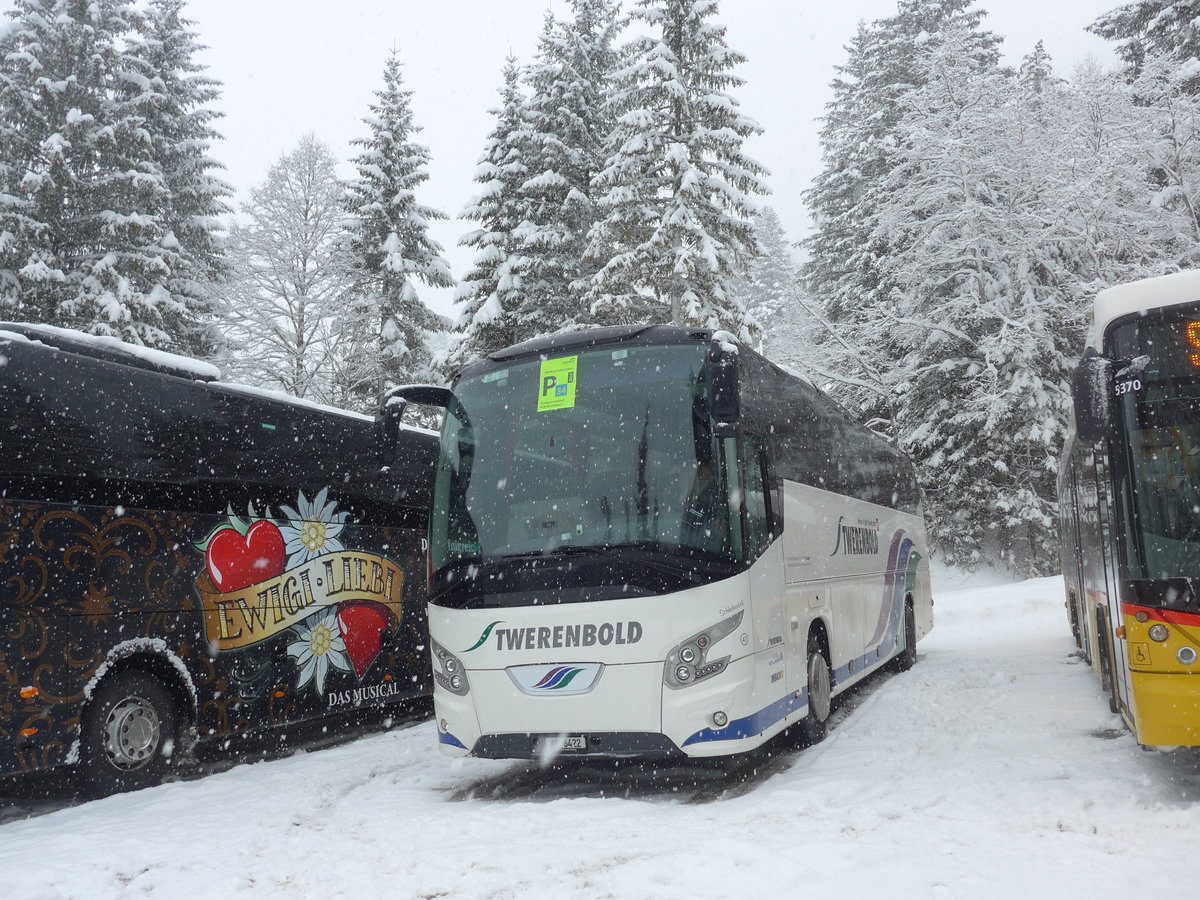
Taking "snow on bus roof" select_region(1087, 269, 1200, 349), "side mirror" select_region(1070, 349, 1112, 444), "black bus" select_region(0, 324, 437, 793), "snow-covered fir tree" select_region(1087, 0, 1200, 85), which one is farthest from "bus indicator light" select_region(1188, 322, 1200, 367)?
"snow-covered fir tree" select_region(1087, 0, 1200, 85)

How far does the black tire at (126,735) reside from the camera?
306 inches

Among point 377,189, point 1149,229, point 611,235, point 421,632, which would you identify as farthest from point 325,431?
point 1149,229

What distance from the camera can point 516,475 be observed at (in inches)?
309

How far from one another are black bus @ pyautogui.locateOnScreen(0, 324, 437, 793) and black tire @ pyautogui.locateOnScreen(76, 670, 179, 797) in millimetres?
14

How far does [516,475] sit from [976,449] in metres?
28.0

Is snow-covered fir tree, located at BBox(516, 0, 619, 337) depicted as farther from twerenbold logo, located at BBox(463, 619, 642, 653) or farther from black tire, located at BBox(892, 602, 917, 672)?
twerenbold logo, located at BBox(463, 619, 642, 653)

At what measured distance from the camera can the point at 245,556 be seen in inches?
374

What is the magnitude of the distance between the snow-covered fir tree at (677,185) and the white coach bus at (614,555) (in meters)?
16.1

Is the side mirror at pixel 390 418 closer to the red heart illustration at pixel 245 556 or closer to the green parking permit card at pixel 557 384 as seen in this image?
the green parking permit card at pixel 557 384

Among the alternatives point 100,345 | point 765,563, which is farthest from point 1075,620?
point 100,345

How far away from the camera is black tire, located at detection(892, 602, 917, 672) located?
15172mm

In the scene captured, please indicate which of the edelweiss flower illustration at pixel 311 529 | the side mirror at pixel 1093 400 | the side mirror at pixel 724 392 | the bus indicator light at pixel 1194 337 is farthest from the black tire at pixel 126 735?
the bus indicator light at pixel 1194 337

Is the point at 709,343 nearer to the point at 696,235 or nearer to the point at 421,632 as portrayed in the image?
the point at 421,632

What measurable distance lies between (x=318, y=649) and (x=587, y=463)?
4.35m
